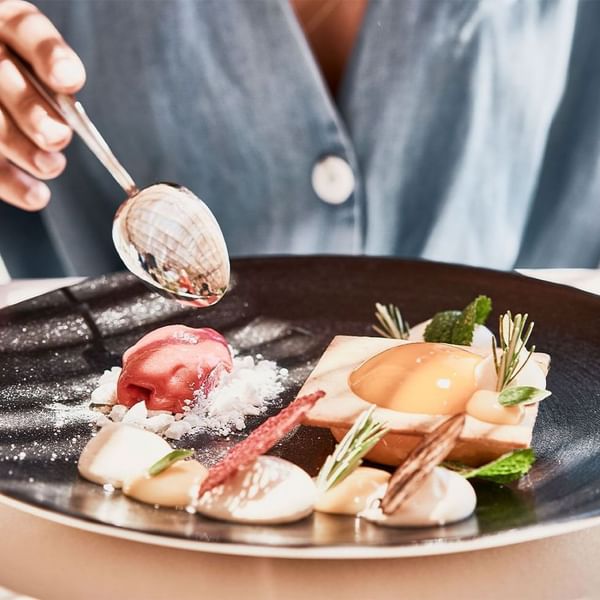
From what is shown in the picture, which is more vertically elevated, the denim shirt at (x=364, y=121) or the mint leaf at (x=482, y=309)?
the denim shirt at (x=364, y=121)

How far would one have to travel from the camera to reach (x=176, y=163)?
1910 millimetres

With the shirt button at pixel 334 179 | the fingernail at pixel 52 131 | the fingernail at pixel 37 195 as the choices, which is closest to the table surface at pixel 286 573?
the fingernail at pixel 52 131

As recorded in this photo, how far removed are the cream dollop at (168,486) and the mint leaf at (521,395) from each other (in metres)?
0.25

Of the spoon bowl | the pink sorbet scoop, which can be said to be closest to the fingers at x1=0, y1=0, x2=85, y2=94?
the spoon bowl

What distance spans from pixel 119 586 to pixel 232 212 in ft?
4.02

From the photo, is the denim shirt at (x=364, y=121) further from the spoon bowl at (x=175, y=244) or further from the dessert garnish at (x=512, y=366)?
the dessert garnish at (x=512, y=366)

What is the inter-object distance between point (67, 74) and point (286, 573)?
605 millimetres

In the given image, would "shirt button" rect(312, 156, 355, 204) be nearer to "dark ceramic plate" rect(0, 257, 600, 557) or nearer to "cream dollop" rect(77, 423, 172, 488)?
"dark ceramic plate" rect(0, 257, 600, 557)

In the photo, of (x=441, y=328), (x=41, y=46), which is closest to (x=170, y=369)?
(x=441, y=328)

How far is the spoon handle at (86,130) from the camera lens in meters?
1.10

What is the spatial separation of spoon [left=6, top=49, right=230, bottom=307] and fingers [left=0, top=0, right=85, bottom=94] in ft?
0.11

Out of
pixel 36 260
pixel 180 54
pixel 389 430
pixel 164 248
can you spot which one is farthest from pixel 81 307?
pixel 36 260

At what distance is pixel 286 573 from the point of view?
75 cm

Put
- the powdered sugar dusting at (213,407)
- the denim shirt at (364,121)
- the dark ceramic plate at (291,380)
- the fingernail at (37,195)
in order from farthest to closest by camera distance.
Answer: the denim shirt at (364,121) < the fingernail at (37,195) < the powdered sugar dusting at (213,407) < the dark ceramic plate at (291,380)
